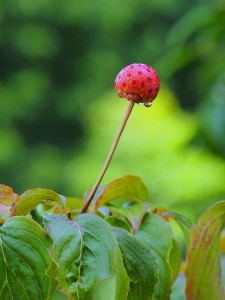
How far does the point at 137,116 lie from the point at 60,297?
0.87 m

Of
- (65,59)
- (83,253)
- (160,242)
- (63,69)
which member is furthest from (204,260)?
(65,59)

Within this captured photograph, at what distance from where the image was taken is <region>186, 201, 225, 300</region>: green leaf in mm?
757

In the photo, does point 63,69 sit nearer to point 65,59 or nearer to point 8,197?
point 65,59

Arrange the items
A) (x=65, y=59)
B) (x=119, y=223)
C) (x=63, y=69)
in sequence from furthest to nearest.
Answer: (x=65, y=59) → (x=63, y=69) → (x=119, y=223)

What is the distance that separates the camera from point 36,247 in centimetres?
63

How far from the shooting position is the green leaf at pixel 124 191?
763 mm

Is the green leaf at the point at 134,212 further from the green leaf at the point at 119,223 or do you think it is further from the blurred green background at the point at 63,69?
the blurred green background at the point at 63,69

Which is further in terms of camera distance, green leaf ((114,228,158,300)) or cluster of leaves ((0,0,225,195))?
cluster of leaves ((0,0,225,195))

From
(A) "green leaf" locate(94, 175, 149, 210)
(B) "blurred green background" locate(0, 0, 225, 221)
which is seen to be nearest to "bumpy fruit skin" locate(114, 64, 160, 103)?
(A) "green leaf" locate(94, 175, 149, 210)


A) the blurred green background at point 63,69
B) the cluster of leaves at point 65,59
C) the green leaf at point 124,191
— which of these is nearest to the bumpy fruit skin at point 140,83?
the green leaf at point 124,191

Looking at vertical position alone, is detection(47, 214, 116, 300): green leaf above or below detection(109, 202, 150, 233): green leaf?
below

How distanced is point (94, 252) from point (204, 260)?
17 centimetres

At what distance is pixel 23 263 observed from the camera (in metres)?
0.62

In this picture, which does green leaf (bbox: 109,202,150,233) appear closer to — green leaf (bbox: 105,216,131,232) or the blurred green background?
green leaf (bbox: 105,216,131,232)
